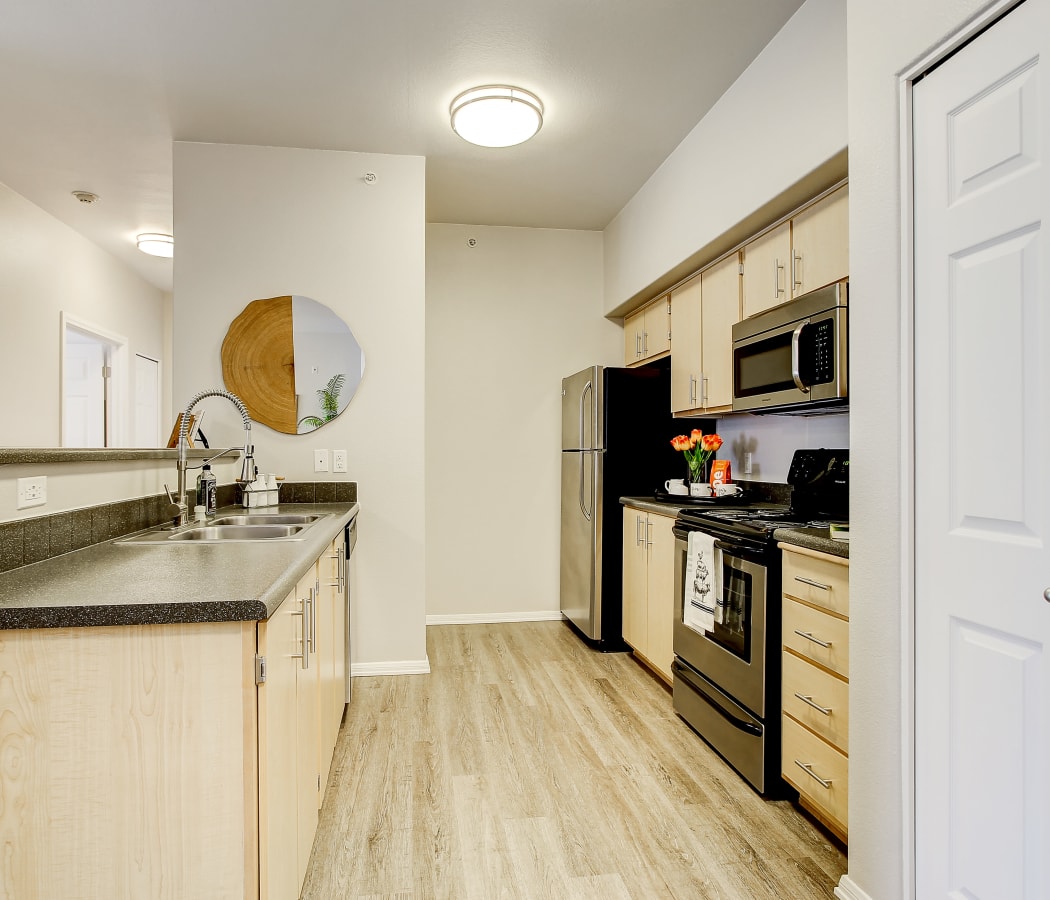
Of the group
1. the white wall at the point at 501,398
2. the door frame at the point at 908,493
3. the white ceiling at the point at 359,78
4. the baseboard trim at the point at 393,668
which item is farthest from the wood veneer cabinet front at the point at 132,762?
the white wall at the point at 501,398

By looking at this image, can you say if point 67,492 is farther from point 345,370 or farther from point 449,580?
point 449,580

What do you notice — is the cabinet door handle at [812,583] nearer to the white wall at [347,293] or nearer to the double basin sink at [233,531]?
the double basin sink at [233,531]

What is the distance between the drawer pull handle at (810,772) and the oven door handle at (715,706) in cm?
17

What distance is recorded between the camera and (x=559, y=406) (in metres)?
→ 4.71

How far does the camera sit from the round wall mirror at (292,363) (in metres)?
3.40

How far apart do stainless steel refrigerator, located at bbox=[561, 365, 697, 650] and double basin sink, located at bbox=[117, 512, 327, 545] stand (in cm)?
166

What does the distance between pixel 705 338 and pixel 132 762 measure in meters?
2.91

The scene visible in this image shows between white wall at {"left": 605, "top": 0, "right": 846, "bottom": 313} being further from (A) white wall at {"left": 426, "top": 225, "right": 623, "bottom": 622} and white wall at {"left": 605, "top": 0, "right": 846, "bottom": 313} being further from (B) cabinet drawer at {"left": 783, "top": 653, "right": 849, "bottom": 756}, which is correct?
(B) cabinet drawer at {"left": 783, "top": 653, "right": 849, "bottom": 756}

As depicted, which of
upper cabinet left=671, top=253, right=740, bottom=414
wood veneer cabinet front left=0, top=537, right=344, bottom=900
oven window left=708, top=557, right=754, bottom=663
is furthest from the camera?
upper cabinet left=671, top=253, right=740, bottom=414

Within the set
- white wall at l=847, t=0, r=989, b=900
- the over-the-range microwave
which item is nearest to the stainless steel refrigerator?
the over-the-range microwave

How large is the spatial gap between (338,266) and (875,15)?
8.33 feet

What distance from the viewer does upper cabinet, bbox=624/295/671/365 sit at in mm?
3941

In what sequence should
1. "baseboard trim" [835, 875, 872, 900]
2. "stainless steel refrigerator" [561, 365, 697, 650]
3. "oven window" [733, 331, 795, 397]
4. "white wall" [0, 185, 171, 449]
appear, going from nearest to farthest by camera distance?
"baseboard trim" [835, 875, 872, 900], "oven window" [733, 331, 795, 397], "white wall" [0, 185, 171, 449], "stainless steel refrigerator" [561, 365, 697, 650]

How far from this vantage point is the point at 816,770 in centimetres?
203
